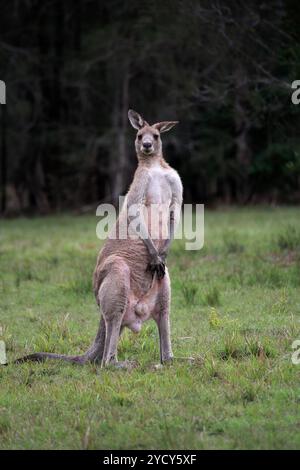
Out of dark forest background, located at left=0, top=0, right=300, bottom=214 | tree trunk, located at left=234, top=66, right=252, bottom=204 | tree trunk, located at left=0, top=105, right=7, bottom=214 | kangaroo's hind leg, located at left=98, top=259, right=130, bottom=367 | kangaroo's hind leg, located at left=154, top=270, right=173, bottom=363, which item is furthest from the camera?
tree trunk, located at left=0, top=105, right=7, bottom=214

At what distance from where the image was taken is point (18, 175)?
82.5ft

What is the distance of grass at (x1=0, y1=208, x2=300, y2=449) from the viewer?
4.78m

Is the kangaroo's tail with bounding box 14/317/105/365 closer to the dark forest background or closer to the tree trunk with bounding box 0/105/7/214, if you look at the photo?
the dark forest background

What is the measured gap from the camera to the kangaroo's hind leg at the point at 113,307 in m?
6.09

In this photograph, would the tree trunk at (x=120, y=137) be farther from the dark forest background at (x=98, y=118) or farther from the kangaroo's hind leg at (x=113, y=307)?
the kangaroo's hind leg at (x=113, y=307)

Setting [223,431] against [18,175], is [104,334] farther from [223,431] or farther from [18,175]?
[18,175]

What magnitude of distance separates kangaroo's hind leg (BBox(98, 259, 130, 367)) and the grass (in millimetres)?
162

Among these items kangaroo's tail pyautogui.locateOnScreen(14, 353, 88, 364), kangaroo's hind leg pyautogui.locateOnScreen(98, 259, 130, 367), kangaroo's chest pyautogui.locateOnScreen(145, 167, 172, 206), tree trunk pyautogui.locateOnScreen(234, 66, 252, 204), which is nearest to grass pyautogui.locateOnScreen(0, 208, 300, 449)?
kangaroo's tail pyautogui.locateOnScreen(14, 353, 88, 364)

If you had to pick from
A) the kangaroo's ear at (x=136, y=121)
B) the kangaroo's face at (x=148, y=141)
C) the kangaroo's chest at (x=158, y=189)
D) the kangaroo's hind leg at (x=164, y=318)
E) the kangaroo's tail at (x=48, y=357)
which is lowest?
the kangaroo's tail at (x=48, y=357)

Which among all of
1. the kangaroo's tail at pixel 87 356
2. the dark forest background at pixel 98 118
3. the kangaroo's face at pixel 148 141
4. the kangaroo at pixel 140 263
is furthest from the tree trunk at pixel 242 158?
the kangaroo's tail at pixel 87 356

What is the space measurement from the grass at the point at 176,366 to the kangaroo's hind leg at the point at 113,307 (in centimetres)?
16

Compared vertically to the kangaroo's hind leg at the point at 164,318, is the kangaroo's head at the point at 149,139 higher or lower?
higher

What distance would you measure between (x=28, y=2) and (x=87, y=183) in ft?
19.0

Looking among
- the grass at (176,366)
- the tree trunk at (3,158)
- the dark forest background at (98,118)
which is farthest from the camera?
the tree trunk at (3,158)
